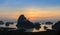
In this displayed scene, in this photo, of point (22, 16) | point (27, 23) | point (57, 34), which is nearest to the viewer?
point (57, 34)

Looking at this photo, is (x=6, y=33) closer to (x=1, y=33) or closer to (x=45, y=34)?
(x=1, y=33)

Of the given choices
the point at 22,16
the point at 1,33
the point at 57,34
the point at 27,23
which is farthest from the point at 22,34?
the point at 22,16

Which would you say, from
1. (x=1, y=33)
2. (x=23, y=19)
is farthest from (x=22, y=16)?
(x=1, y=33)

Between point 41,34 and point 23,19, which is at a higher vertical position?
point 23,19

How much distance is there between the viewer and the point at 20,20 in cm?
12700

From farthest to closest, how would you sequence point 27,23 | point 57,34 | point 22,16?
point 22,16
point 27,23
point 57,34

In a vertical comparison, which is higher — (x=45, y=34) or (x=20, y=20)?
(x=20, y=20)

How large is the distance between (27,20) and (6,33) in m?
86.2

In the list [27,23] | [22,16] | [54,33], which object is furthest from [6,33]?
[22,16]

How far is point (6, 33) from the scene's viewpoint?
37344 millimetres

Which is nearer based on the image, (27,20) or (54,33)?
(54,33)

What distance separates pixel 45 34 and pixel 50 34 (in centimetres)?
102

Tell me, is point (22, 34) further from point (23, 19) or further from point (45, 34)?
point (23, 19)

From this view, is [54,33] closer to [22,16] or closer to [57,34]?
[57,34]
